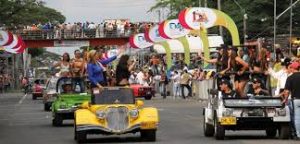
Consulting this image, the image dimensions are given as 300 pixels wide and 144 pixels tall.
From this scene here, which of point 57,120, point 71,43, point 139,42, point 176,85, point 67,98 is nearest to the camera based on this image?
point 67,98

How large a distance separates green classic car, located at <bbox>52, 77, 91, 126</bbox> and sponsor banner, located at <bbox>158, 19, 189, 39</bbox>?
23.1 m

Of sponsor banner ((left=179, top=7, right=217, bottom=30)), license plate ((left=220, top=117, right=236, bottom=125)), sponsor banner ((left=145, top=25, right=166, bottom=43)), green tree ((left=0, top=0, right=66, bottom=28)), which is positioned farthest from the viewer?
green tree ((left=0, top=0, right=66, bottom=28))

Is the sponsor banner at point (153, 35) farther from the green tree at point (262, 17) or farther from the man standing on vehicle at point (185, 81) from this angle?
the green tree at point (262, 17)

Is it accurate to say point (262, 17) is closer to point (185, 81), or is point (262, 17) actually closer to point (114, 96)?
point (185, 81)

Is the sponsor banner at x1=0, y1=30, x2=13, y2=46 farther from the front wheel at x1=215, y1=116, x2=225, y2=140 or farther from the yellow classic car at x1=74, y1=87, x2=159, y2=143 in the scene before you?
the front wheel at x1=215, y1=116, x2=225, y2=140

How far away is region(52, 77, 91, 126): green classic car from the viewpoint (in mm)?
26734

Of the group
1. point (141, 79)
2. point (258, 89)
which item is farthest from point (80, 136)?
point (141, 79)

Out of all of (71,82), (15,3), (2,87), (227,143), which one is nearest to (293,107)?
(227,143)

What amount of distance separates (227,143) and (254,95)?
1721mm

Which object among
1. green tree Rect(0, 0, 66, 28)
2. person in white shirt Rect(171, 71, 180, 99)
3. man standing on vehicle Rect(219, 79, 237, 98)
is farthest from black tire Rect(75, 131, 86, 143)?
green tree Rect(0, 0, 66, 28)

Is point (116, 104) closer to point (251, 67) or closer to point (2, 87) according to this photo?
point (251, 67)

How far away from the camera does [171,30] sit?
52.1 metres

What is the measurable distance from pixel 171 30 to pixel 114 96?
3182 centimetres

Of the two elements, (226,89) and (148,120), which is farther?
(226,89)
